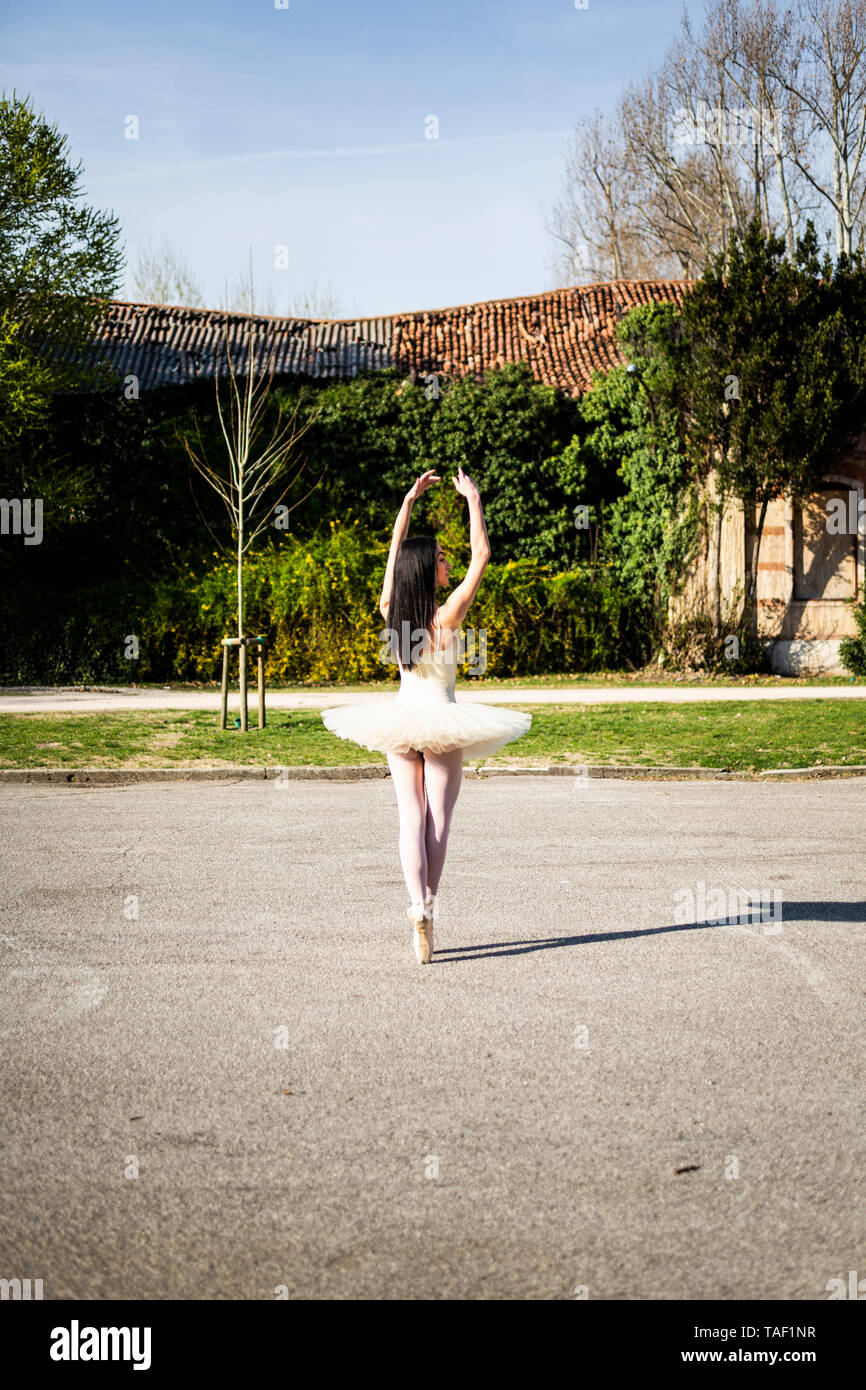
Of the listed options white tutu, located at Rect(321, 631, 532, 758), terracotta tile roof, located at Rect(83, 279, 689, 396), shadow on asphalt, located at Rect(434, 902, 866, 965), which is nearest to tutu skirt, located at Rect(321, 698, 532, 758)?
white tutu, located at Rect(321, 631, 532, 758)

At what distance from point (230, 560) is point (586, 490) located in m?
6.86

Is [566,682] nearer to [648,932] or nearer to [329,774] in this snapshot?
[329,774]

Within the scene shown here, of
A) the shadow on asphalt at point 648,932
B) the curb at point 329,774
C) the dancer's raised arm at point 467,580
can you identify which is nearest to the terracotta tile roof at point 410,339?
the curb at point 329,774

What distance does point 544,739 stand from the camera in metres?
13.7

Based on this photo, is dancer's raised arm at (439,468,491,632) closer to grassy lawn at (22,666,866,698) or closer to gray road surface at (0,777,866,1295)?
gray road surface at (0,777,866,1295)

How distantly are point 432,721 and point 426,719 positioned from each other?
0.03m

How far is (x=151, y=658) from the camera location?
21.8 m

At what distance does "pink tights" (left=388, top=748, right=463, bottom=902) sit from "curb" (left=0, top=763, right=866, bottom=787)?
579 centimetres

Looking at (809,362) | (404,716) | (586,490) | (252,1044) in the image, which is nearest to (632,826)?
(404,716)

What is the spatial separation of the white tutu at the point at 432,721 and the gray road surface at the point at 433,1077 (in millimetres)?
984

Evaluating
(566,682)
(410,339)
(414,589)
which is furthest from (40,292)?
(414,589)

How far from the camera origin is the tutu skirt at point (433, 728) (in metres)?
5.74
